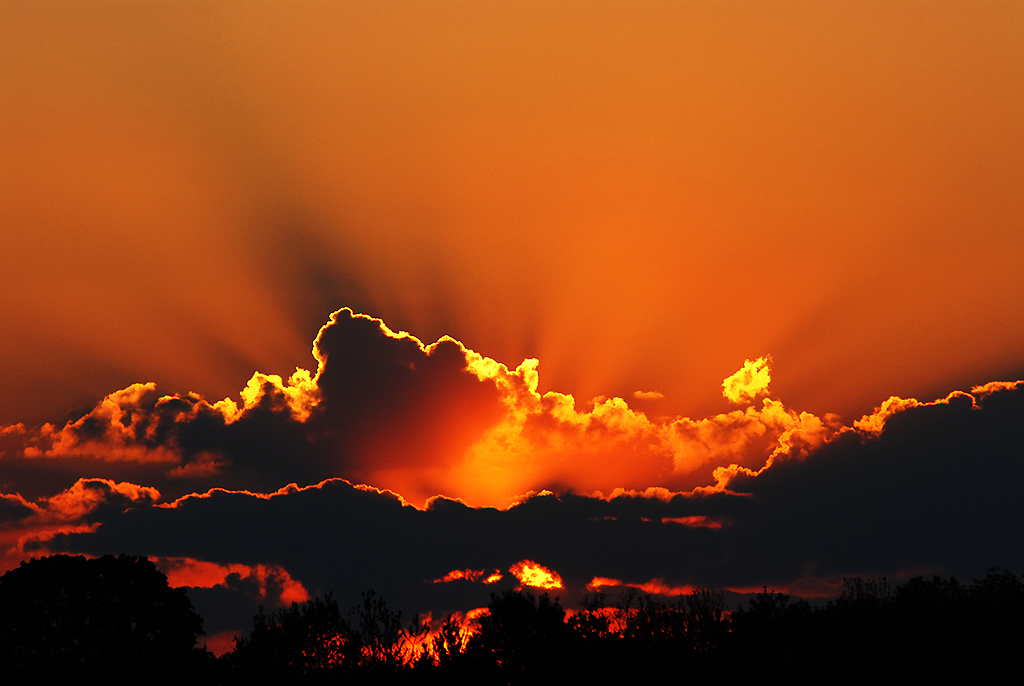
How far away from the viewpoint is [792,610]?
311 feet

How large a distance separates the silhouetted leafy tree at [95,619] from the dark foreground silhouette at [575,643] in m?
0.10

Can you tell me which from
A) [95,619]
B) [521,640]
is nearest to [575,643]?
[521,640]

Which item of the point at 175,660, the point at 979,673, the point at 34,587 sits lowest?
the point at 979,673

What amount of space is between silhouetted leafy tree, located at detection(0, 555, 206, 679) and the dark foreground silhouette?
105 mm

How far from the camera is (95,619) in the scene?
259 feet

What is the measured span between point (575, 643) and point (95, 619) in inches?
2183

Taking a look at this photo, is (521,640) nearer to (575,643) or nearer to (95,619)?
(575,643)

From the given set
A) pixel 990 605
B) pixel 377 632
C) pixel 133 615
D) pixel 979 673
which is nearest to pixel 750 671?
pixel 979 673

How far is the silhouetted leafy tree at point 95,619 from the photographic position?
75.1 m

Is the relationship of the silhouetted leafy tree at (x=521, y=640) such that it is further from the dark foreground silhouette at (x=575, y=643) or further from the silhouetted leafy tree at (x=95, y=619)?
the silhouetted leafy tree at (x=95, y=619)

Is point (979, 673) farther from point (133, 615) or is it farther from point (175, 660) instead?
point (133, 615)

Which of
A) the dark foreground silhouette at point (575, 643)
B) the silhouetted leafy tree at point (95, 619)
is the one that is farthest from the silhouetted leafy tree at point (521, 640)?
the silhouetted leafy tree at point (95, 619)

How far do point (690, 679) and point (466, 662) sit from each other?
83.7ft

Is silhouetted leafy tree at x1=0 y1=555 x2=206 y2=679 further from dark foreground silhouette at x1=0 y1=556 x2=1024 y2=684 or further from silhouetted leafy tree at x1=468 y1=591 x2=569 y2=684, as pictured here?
silhouetted leafy tree at x1=468 y1=591 x2=569 y2=684
